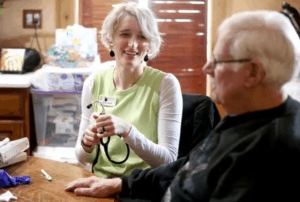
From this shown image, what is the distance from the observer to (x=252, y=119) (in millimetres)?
656

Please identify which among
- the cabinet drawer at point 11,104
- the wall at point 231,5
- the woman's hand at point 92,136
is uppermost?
the wall at point 231,5

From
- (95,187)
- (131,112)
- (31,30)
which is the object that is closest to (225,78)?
(95,187)

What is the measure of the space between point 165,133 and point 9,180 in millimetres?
632

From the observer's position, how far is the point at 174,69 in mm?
3594

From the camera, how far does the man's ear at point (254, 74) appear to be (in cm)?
63

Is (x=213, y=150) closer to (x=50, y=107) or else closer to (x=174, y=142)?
(x=174, y=142)

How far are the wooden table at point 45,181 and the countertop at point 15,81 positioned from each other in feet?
4.42

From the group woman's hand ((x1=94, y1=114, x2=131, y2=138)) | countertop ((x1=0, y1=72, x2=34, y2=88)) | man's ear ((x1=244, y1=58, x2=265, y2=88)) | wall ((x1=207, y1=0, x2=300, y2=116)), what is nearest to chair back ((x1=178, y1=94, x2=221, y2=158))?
woman's hand ((x1=94, y1=114, x2=131, y2=138))

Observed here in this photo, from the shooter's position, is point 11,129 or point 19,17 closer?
point 11,129

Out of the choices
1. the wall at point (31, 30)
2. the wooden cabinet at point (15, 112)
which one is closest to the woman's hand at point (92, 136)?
the wooden cabinet at point (15, 112)

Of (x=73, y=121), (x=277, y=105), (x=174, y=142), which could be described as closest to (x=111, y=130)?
(x=174, y=142)

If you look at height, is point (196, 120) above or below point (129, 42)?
below

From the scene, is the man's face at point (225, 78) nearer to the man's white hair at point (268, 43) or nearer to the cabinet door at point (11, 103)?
the man's white hair at point (268, 43)

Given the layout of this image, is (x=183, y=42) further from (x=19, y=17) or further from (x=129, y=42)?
(x=129, y=42)
